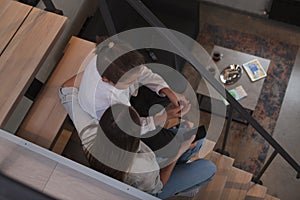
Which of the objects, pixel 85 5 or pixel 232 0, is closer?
pixel 85 5

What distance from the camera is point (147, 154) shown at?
212 centimetres

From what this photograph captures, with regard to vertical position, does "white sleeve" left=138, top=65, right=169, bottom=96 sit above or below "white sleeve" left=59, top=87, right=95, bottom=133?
above

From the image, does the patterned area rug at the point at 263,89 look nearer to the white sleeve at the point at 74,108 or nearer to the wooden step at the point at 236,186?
the wooden step at the point at 236,186

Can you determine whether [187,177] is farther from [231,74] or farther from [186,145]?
[231,74]

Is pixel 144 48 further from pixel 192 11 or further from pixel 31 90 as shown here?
pixel 31 90

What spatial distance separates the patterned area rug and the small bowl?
35cm

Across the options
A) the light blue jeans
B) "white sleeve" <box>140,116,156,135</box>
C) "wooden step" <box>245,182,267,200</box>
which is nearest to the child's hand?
the light blue jeans

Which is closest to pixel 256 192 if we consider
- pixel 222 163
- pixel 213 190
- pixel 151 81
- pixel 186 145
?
pixel 222 163

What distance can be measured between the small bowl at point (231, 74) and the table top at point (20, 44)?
2.45m

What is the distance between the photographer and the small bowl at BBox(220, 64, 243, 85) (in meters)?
4.52

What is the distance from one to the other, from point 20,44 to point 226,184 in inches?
74.2

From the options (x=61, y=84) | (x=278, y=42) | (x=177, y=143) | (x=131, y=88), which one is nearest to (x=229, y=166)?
(x=177, y=143)

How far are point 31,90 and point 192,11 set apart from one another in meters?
2.26

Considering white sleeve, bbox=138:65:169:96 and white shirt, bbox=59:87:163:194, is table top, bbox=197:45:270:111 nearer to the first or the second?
white sleeve, bbox=138:65:169:96
